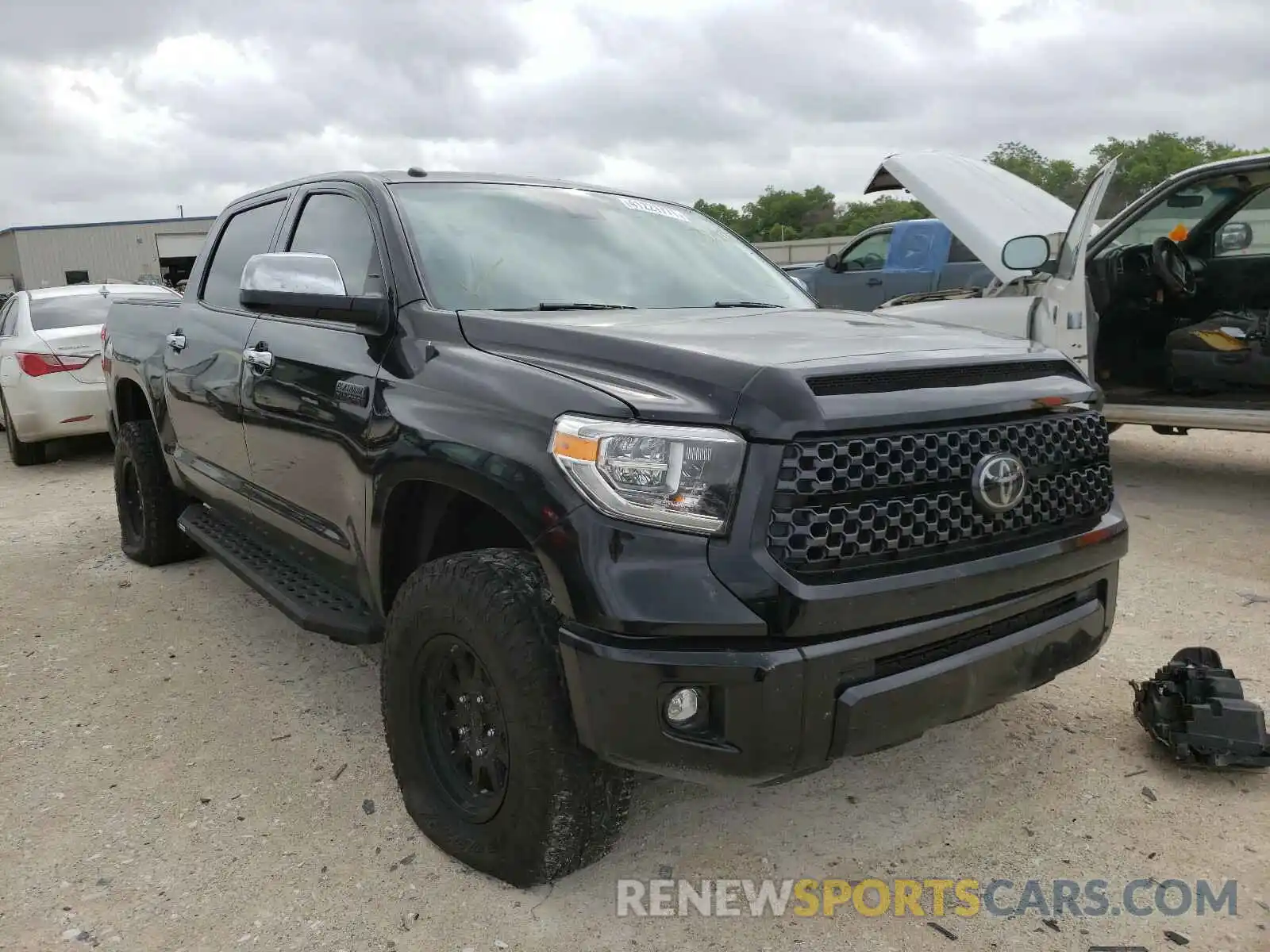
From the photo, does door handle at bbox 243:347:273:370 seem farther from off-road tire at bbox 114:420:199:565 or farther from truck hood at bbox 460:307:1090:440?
off-road tire at bbox 114:420:199:565

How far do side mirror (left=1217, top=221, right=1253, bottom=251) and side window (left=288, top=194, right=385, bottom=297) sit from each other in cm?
584

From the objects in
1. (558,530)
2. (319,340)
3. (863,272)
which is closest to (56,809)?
(319,340)

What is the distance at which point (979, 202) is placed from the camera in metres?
6.09

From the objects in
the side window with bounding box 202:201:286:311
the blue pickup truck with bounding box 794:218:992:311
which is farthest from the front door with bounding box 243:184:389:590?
the blue pickup truck with bounding box 794:218:992:311

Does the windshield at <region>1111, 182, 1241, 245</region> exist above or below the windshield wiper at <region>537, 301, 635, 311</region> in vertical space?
above

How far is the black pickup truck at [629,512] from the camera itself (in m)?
2.06

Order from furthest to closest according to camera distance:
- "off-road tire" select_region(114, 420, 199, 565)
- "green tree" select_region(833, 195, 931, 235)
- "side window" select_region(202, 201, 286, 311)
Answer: "green tree" select_region(833, 195, 931, 235)
"off-road tire" select_region(114, 420, 199, 565)
"side window" select_region(202, 201, 286, 311)

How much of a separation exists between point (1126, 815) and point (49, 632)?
4322 mm

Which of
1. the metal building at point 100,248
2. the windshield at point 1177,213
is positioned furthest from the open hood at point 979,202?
the metal building at point 100,248

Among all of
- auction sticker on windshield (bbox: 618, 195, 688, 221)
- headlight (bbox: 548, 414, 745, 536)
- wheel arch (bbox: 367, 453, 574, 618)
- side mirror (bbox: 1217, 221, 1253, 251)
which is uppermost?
auction sticker on windshield (bbox: 618, 195, 688, 221)

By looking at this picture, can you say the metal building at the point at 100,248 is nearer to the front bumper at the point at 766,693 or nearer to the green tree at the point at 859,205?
the green tree at the point at 859,205

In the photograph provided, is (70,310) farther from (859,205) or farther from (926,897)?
(859,205)

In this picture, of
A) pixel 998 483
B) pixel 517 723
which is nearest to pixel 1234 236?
pixel 998 483

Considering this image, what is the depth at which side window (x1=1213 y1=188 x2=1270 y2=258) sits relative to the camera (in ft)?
21.0
